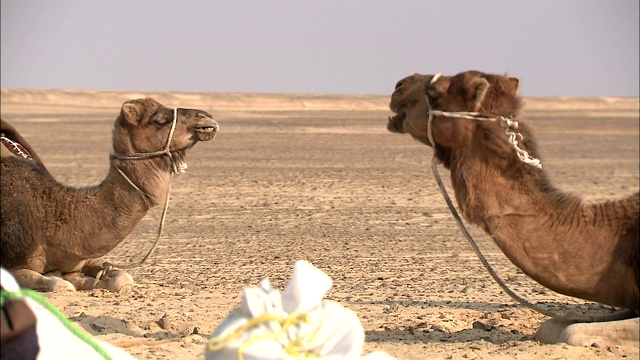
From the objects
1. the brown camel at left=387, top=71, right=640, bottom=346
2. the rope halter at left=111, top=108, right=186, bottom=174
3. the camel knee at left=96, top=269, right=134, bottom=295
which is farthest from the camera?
the camel knee at left=96, top=269, right=134, bottom=295

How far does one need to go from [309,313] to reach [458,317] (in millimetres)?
3498

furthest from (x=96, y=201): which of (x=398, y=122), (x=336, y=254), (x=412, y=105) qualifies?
(x=336, y=254)

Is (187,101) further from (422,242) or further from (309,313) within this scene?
(309,313)

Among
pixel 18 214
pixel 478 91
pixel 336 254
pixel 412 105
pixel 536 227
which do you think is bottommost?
pixel 336 254

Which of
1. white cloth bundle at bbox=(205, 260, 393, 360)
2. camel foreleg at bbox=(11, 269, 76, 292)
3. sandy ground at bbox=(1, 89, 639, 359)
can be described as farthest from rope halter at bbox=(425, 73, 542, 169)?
camel foreleg at bbox=(11, 269, 76, 292)

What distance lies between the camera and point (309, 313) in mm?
3766

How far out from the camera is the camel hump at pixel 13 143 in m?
8.41

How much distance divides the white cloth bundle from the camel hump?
5.11m

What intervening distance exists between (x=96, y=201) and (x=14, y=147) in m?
1.13

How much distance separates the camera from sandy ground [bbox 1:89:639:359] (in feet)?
21.4

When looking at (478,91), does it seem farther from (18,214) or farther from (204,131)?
(18,214)

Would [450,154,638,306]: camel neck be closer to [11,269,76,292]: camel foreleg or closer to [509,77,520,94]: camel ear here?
[509,77,520,94]: camel ear

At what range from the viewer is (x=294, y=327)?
370 cm

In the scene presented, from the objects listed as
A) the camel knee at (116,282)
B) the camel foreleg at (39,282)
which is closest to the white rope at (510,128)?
the camel knee at (116,282)
